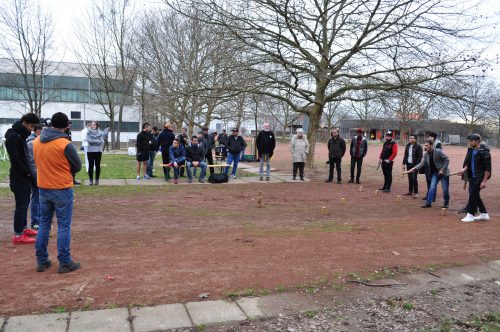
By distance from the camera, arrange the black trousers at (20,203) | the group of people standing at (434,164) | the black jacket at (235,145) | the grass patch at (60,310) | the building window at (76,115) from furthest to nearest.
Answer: the building window at (76,115), the black jacket at (235,145), the group of people standing at (434,164), the black trousers at (20,203), the grass patch at (60,310)

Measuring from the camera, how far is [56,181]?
4715 mm

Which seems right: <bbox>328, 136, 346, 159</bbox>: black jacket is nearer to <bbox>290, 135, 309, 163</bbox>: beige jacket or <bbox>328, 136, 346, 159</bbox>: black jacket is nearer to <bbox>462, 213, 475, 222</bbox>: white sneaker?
<bbox>290, 135, 309, 163</bbox>: beige jacket

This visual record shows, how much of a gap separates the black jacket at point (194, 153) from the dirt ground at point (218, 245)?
270 centimetres

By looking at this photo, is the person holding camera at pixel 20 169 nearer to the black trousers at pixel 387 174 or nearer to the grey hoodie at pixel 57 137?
the grey hoodie at pixel 57 137

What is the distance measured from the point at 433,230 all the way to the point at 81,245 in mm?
5925

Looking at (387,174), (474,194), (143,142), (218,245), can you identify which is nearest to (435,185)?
(474,194)

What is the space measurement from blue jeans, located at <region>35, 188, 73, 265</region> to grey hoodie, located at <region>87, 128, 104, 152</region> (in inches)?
270

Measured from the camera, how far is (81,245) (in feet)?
19.7

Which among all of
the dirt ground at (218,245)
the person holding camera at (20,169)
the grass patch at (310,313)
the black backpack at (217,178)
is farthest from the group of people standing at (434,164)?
the person holding camera at (20,169)

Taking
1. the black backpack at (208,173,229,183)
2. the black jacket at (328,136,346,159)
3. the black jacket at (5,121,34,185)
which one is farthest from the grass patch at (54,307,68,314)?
the black jacket at (328,136,346,159)

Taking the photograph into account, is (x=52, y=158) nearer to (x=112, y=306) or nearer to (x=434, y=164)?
(x=112, y=306)

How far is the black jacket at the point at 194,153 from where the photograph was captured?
13.4 metres

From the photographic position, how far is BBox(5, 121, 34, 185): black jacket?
231 inches

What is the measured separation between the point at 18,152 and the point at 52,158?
159cm
